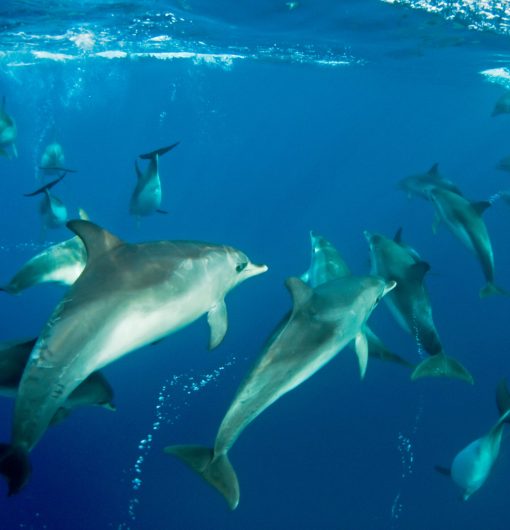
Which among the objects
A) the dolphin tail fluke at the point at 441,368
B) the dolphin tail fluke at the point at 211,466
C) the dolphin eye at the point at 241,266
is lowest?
the dolphin tail fluke at the point at 441,368

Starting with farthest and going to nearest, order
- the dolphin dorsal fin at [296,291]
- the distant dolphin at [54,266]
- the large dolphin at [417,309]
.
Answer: the distant dolphin at [54,266] → the large dolphin at [417,309] → the dolphin dorsal fin at [296,291]

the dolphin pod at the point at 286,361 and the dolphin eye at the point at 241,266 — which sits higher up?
the dolphin eye at the point at 241,266

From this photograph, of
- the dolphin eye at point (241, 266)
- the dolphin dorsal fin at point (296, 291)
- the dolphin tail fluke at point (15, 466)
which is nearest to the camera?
the dolphin tail fluke at point (15, 466)

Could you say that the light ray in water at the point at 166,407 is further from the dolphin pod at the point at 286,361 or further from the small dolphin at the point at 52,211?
the dolphin pod at the point at 286,361

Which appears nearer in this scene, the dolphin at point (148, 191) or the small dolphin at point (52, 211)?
the dolphin at point (148, 191)

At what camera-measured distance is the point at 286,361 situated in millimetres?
4043

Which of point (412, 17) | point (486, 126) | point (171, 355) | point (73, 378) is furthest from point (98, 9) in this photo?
point (486, 126)

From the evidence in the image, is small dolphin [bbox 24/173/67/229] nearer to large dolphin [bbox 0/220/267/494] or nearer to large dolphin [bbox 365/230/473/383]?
large dolphin [bbox 0/220/267/494]

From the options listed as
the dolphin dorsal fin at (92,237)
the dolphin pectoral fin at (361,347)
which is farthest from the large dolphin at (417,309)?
the dolphin dorsal fin at (92,237)

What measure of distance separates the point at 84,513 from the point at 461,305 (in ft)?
44.6

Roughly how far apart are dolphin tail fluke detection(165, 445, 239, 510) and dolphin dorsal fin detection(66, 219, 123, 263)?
1862 millimetres

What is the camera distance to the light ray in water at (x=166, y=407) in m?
9.44

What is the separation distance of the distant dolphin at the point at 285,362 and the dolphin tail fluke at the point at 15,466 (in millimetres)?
1118

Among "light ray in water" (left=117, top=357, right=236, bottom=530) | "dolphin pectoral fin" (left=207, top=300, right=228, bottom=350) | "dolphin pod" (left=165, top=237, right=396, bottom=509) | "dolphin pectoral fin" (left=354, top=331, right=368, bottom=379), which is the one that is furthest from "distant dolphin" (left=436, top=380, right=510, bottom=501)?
"light ray in water" (left=117, top=357, right=236, bottom=530)
